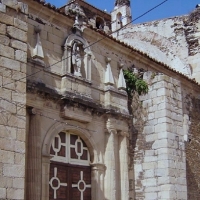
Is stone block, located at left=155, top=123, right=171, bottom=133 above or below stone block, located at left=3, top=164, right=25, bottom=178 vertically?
above

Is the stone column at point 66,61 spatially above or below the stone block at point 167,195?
above

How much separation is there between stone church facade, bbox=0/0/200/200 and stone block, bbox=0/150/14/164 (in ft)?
1.80

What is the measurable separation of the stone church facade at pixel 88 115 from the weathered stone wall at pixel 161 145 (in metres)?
0.03

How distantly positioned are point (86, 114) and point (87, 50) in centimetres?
167

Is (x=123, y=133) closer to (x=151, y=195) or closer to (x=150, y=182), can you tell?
(x=150, y=182)

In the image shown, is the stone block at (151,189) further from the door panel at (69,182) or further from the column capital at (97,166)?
the door panel at (69,182)

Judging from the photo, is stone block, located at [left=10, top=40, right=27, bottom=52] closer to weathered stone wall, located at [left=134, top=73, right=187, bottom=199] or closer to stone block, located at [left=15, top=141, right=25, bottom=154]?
stone block, located at [left=15, top=141, right=25, bottom=154]

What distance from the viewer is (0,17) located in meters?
7.93

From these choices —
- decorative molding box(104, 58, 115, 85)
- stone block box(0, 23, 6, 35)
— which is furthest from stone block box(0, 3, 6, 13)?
decorative molding box(104, 58, 115, 85)

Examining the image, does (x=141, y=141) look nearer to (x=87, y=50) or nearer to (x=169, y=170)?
(x=169, y=170)

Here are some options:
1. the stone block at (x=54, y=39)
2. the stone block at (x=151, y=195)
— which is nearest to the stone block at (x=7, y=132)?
the stone block at (x=54, y=39)

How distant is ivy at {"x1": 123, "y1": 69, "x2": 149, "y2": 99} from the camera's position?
41.8 feet

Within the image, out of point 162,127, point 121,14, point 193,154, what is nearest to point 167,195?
point 162,127

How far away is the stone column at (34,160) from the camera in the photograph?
938 centimetres
